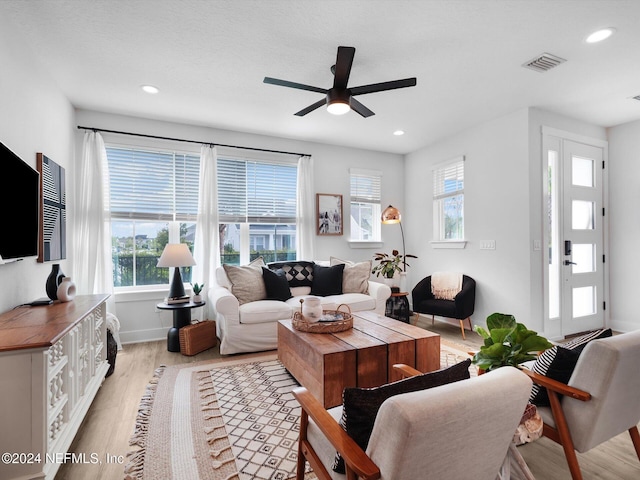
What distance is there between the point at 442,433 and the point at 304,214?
13.2 ft

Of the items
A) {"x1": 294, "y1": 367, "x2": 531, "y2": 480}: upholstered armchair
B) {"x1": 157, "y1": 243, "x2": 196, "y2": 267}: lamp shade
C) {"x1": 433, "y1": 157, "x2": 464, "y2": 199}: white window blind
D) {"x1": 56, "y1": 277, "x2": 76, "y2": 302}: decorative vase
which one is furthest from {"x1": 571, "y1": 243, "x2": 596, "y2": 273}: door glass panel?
{"x1": 56, "y1": 277, "x2": 76, "y2": 302}: decorative vase

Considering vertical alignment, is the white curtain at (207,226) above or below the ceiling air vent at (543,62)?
below

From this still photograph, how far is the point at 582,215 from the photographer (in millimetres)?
4191

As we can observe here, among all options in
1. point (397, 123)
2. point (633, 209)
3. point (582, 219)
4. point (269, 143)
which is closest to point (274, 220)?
point (269, 143)

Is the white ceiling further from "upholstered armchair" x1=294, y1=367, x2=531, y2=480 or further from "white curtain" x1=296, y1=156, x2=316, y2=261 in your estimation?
"upholstered armchair" x1=294, y1=367, x2=531, y2=480

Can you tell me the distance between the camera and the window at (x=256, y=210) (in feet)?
14.5

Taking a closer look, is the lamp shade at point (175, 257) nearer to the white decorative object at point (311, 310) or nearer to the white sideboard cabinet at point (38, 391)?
the white sideboard cabinet at point (38, 391)

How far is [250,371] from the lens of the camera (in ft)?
9.73

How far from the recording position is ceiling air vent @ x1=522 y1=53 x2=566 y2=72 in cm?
265

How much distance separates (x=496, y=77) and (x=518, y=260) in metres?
1.97

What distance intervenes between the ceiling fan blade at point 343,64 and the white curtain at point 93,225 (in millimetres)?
2860

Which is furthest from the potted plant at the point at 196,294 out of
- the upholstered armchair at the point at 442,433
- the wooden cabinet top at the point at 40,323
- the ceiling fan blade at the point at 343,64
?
the upholstered armchair at the point at 442,433

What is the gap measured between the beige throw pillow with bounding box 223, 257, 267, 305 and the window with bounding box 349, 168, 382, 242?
1938 millimetres

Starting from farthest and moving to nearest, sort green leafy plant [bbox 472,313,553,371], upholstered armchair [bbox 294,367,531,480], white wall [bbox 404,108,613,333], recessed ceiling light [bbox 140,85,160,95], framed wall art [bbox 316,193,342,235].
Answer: framed wall art [bbox 316,193,342,235] → white wall [bbox 404,108,613,333] → recessed ceiling light [bbox 140,85,160,95] → green leafy plant [bbox 472,313,553,371] → upholstered armchair [bbox 294,367,531,480]
